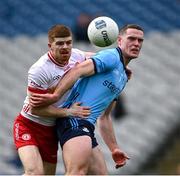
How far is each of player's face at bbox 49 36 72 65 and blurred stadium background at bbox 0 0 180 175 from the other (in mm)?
5084

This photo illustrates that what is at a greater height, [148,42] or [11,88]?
[148,42]

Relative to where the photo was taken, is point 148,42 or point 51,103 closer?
point 51,103

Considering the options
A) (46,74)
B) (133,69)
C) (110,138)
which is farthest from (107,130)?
(133,69)

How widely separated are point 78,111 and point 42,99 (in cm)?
31

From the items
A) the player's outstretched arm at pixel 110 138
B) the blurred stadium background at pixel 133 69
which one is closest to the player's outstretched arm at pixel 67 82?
the player's outstretched arm at pixel 110 138

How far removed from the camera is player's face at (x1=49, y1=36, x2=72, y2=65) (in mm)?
6562

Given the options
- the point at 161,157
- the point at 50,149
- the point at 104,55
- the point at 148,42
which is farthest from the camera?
the point at 148,42

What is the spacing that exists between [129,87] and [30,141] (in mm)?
5722

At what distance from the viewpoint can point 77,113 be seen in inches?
259

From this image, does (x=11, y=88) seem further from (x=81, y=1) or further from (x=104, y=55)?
(x=104, y=55)

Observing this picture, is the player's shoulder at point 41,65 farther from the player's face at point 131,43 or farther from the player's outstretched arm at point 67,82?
→ the player's face at point 131,43

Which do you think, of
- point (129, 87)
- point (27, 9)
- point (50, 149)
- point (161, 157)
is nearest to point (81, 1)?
point (27, 9)

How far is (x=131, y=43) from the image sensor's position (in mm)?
6750

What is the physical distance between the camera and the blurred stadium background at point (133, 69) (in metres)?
12.0
